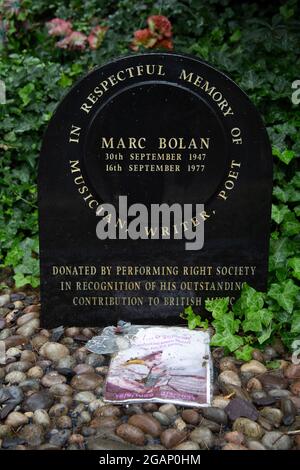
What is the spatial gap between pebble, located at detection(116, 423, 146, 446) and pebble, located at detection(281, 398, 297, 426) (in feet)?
1.90

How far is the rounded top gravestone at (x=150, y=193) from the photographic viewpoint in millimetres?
3082

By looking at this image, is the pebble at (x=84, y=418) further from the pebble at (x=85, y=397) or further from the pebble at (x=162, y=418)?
the pebble at (x=162, y=418)

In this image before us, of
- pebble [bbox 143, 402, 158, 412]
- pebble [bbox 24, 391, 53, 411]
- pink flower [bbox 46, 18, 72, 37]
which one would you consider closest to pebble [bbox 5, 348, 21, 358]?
pebble [bbox 24, 391, 53, 411]

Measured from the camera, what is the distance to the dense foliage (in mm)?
3246

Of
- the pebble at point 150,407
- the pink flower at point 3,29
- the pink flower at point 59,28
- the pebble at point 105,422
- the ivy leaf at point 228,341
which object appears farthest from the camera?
the pink flower at point 3,29

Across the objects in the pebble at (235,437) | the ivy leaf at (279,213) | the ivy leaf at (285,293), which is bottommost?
the pebble at (235,437)

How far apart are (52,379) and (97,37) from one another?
3.08 m

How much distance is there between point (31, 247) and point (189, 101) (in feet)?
4.47

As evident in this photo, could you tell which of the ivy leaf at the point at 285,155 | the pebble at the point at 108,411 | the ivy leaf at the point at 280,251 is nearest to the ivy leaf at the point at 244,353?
the ivy leaf at the point at 280,251

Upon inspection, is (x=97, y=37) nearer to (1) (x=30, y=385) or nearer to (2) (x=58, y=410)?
(1) (x=30, y=385)

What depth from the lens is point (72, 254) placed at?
10.7 ft

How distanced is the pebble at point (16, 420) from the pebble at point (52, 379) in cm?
24

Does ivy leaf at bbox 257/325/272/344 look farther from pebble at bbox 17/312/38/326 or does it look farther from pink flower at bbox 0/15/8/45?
pink flower at bbox 0/15/8/45
